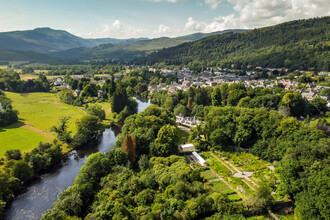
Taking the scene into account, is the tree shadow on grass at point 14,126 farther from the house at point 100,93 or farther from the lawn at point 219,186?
the lawn at point 219,186

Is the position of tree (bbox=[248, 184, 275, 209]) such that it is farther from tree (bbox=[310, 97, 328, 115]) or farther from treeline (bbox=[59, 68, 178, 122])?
tree (bbox=[310, 97, 328, 115])

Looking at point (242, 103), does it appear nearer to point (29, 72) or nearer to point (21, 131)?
point (21, 131)

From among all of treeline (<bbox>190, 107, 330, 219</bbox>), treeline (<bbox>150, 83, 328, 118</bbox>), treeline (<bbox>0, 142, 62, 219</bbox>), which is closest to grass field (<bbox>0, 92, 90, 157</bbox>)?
treeline (<bbox>0, 142, 62, 219</bbox>)

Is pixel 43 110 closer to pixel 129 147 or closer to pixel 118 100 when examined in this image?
pixel 118 100

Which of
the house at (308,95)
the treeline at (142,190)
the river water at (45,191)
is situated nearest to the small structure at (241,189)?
the treeline at (142,190)

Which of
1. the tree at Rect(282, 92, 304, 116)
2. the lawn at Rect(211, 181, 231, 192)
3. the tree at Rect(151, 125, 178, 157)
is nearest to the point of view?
the lawn at Rect(211, 181, 231, 192)

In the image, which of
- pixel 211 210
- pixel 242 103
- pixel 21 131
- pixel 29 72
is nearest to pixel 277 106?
pixel 242 103

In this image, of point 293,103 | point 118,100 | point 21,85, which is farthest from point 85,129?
point 21,85

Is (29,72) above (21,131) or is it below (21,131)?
above
